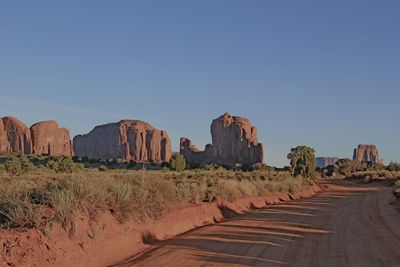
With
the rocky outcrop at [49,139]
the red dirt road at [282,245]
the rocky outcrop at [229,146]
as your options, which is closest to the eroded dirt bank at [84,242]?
the red dirt road at [282,245]

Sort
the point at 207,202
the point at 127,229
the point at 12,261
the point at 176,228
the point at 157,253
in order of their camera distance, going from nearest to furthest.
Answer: the point at 12,261, the point at 157,253, the point at 127,229, the point at 176,228, the point at 207,202

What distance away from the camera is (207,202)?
22.9 m

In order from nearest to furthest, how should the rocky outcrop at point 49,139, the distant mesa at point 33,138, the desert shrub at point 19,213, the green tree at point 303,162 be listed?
the desert shrub at point 19,213, the green tree at point 303,162, the distant mesa at point 33,138, the rocky outcrop at point 49,139

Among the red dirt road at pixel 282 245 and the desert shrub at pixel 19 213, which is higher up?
the desert shrub at pixel 19 213

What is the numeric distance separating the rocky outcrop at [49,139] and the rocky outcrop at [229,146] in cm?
4345

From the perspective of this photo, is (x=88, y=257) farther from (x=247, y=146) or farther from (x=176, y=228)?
(x=247, y=146)

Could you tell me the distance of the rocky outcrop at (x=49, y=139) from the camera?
522 ft

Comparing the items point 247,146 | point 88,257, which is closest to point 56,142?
point 247,146

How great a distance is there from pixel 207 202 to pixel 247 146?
504 ft

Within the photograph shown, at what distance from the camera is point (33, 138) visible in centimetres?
16012

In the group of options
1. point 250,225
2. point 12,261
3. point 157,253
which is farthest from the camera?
point 250,225

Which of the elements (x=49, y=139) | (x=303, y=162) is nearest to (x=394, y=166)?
(x=303, y=162)

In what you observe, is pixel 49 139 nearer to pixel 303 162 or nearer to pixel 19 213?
pixel 303 162

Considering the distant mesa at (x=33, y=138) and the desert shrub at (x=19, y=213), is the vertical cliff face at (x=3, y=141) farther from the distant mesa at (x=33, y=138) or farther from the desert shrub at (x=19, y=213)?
the desert shrub at (x=19, y=213)
